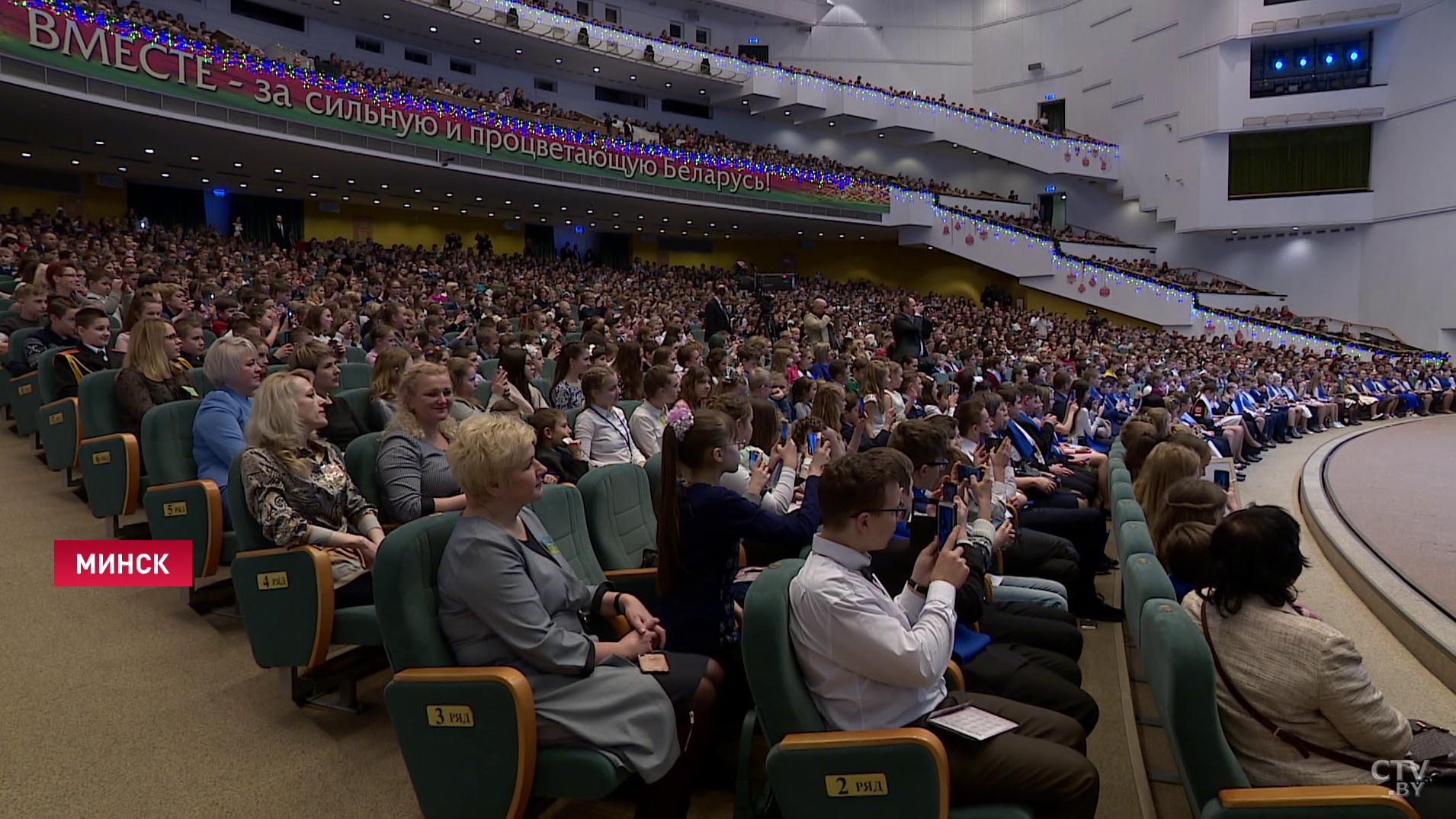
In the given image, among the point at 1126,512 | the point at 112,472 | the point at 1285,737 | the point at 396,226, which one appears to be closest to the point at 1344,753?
the point at 1285,737

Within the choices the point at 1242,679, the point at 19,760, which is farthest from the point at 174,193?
the point at 1242,679

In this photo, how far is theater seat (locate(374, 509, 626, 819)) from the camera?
1.92 meters

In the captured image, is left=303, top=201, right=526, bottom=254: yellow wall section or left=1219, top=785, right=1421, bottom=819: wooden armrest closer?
left=1219, top=785, right=1421, bottom=819: wooden armrest

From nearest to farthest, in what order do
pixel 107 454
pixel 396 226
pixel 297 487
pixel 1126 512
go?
pixel 297 487 < pixel 1126 512 < pixel 107 454 < pixel 396 226

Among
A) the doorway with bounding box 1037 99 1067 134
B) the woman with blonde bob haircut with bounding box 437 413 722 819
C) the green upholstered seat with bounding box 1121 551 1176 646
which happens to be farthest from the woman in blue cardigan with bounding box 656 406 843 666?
the doorway with bounding box 1037 99 1067 134

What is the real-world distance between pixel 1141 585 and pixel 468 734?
1.60m

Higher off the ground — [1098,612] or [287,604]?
[287,604]

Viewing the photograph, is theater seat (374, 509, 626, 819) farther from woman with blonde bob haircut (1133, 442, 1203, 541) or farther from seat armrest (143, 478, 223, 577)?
woman with blonde bob haircut (1133, 442, 1203, 541)

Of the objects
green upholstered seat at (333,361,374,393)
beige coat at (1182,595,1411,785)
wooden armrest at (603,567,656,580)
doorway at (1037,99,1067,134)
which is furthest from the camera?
doorway at (1037,99,1067,134)

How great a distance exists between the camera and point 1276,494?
7508 mm

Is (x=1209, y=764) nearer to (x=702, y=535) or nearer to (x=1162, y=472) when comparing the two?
(x=702, y=535)

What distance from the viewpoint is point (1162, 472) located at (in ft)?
10.8

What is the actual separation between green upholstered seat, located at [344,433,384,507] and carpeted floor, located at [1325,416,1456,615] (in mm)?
4503

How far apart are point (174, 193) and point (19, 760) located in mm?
19314
